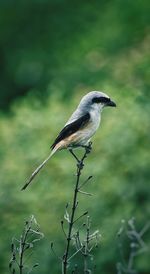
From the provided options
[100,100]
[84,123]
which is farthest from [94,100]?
[84,123]

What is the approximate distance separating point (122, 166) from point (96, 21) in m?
13.9

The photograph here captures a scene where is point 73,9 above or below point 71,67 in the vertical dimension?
above

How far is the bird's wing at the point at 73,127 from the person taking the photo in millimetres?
5902

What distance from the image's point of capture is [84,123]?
591 cm

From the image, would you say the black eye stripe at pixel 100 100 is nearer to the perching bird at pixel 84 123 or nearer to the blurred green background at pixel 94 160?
the perching bird at pixel 84 123

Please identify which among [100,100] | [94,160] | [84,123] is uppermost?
[94,160]

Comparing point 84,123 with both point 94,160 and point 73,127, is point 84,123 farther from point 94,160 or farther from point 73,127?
point 94,160

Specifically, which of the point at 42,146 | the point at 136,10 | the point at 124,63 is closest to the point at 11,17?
the point at 136,10

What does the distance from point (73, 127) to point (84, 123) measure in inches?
4.2

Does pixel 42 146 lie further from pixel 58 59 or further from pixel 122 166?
pixel 58 59

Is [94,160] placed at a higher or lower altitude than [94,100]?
higher

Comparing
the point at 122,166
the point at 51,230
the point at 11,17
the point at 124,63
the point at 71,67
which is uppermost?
the point at 11,17

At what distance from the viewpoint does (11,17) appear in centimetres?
2875

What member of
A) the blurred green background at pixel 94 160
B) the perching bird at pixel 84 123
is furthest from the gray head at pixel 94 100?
the blurred green background at pixel 94 160
